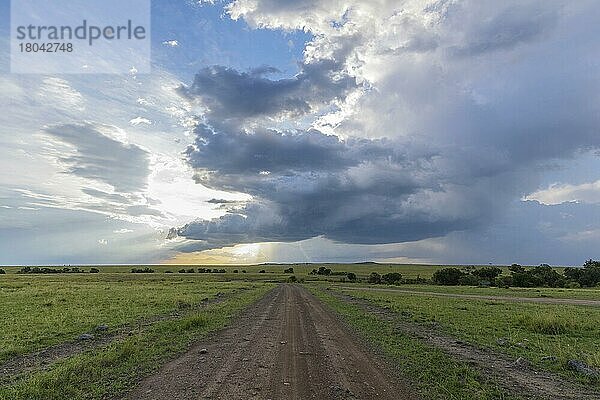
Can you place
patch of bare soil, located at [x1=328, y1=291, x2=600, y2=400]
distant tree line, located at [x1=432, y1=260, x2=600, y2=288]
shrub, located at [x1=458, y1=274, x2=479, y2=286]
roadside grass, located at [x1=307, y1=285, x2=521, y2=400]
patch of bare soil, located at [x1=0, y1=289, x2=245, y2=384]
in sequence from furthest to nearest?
1. shrub, located at [x1=458, y1=274, x2=479, y2=286]
2. distant tree line, located at [x1=432, y1=260, x2=600, y2=288]
3. patch of bare soil, located at [x1=0, y1=289, x2=245, y2=384]
4. patch of bare soil, located at [x1=328, y1=291, x2=600, y2=400]
5. roadside grass, located at [x1=307, y1=285, x2=521, y2=400]

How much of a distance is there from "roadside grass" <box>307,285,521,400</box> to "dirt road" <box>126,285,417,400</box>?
66 cm

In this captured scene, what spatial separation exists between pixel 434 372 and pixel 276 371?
4.73 m

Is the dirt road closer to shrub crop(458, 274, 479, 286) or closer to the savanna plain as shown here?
the savanna plain

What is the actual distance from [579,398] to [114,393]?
37.8 ft

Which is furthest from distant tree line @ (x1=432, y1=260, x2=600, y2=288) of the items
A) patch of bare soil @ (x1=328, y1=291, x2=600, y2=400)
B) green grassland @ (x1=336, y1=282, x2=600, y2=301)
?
patch of bare soil @ (x1=328, y1=291, x2=600, y2=400)

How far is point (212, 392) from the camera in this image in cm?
1000

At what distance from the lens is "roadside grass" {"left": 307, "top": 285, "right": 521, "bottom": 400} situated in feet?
34.6

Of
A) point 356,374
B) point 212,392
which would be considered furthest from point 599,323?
point 212,392

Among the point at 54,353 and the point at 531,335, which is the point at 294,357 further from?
the point at 531,335

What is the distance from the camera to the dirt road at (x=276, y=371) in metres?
→ 10.1

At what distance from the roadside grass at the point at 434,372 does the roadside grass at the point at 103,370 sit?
7669mm

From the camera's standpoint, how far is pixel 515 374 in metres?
13.0

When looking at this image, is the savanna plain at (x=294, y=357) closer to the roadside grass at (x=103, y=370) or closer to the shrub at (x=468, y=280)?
the roadside grass at (x=103, y=370)

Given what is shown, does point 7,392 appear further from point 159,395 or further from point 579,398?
point 579,398
